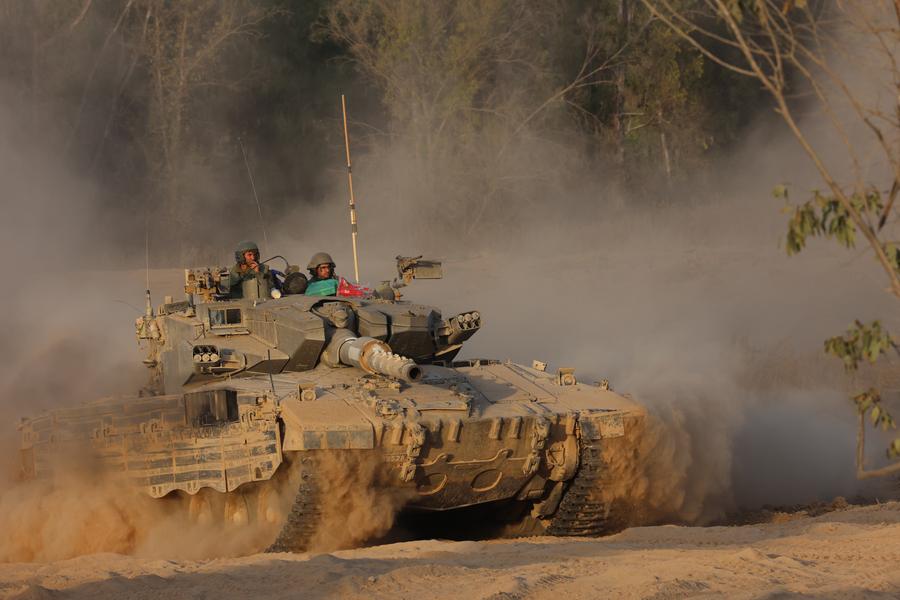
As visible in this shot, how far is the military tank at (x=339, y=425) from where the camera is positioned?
12.2m

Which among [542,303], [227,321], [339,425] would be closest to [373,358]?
[339,425]

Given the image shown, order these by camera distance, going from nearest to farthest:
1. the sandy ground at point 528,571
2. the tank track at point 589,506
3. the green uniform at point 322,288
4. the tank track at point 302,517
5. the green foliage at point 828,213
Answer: the green foliage at point 828,213 → the sandy ground at point 528,571 → the tank track at point 302,517 → the tank track at point 589,506 → the green uniform at point 322,288

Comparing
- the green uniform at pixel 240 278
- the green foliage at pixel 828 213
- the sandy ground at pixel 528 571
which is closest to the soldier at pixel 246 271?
the green uniform at pixel 240 278

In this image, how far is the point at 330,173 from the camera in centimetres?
3619

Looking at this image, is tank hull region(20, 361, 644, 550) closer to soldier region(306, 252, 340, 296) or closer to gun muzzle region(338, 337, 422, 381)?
gun muzzle region(338, 337, 422, 381)

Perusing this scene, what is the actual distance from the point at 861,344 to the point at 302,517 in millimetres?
5877

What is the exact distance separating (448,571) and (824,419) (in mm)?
10734

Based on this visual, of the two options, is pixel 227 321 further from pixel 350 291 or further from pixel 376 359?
pixel 376 359

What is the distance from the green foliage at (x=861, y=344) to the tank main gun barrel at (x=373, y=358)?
480 cm

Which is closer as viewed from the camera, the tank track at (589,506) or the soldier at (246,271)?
the tank track at (589,506)

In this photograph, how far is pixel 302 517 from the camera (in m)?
12.1

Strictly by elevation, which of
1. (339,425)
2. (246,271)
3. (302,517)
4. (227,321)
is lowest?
(302,517)

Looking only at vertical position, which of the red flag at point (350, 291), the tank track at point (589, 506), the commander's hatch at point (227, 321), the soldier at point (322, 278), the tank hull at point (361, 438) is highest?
the soldier at point (322, 278)

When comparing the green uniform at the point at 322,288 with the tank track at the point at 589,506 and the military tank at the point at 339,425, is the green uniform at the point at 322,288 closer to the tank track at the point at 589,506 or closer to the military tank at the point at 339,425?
the military tank at the point at 339,425
